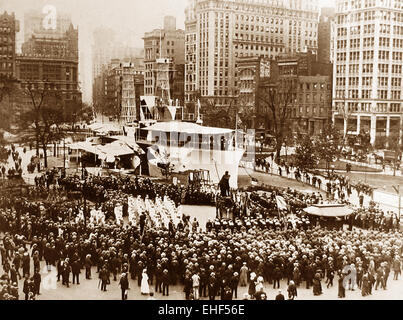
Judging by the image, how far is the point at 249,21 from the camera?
144 ft

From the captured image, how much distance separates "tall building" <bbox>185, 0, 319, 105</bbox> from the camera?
42.3 metres

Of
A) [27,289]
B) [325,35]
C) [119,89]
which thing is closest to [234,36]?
[119,89]

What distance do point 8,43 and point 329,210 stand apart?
1151cm

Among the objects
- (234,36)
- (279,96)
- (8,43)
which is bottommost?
(279,96)

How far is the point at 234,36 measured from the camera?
46.0 metres

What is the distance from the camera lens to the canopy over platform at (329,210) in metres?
18.2

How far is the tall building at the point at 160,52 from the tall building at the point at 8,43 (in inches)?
214

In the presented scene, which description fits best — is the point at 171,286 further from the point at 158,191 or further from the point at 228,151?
the point at 228,151

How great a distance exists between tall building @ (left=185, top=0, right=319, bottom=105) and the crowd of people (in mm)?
22315

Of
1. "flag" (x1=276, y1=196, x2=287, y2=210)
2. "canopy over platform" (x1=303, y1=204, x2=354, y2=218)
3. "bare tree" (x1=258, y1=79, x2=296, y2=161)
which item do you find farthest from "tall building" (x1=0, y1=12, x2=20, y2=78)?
"bare tree" (x1=258, y1=79, x2=296, y2=161)

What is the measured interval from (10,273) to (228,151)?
1188cm

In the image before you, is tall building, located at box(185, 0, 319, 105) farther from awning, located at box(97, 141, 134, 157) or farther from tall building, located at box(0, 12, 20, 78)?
tall building, located at box(0, 12, 20, 78)

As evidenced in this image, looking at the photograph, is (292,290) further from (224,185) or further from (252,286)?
(224,185)

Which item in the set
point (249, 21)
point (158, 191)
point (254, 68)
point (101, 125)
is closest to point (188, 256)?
point (158, 191)
